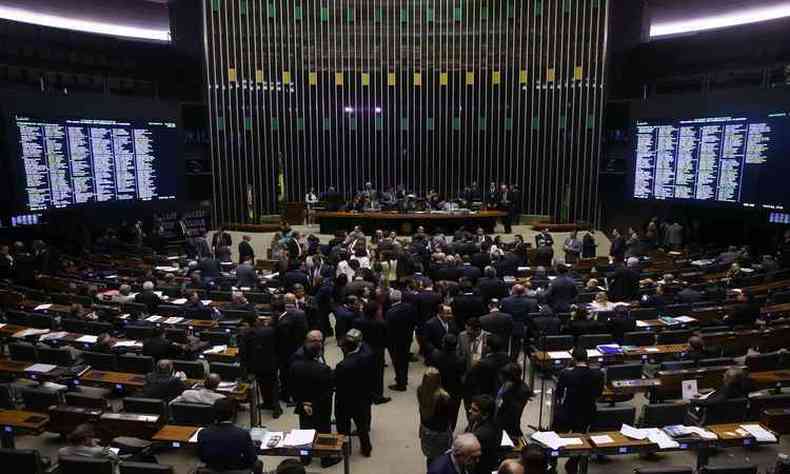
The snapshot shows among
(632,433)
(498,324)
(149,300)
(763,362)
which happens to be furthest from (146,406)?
(763,362)

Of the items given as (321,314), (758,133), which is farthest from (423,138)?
(321,314)

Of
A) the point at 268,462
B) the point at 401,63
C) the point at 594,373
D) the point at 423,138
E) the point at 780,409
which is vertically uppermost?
the point at 401,63

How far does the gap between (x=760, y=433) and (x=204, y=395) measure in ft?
17.2

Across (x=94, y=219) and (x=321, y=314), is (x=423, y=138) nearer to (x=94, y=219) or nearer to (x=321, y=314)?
(x=94, y=219)

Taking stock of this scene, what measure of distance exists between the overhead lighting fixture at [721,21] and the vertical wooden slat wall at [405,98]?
6.76 ft

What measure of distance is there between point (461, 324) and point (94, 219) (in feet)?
41.0

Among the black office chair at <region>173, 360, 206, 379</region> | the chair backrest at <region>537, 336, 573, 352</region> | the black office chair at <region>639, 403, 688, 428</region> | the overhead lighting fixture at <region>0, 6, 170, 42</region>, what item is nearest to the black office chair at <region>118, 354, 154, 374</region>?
the black office chair at <region>173, 360, 206, 379</region>

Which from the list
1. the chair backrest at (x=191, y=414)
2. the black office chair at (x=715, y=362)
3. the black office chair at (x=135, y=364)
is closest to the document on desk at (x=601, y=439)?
the black office chair at (x=715, y=362)

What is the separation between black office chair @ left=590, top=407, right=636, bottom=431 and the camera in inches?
211

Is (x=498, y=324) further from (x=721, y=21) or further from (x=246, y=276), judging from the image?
(x=721, y=21)

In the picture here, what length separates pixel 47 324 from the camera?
8359mm

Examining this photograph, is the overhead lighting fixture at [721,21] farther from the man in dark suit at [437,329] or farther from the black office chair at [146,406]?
the black office chair at [146,406]

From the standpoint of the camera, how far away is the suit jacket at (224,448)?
430 cm

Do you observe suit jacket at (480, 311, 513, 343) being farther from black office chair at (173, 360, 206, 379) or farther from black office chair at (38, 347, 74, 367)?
black office chair at (38, 347, 74, 367)
